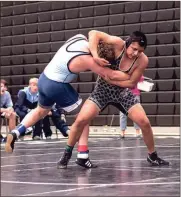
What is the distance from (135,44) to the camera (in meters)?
3.42

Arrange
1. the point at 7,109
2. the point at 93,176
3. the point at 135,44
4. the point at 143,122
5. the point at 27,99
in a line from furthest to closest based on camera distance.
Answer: the point at 7,109
the point at 27,99
the point at 143,122
the point at 135,44
the point at 93,176

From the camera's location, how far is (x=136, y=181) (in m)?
2.84

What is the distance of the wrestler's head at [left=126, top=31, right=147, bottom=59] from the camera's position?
11.2ft

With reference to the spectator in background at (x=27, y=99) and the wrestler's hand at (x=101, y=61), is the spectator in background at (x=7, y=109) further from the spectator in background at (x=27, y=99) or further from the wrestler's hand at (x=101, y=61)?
the wrestler's hand at (x=101, y=61)

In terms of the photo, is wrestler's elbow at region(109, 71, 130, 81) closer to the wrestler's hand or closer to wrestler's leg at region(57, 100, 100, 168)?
the wrestler's hand

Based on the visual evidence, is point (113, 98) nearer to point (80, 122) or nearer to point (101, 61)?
point (80, 122)

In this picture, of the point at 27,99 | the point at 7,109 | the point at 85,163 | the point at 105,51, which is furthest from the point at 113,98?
the point at 7,109

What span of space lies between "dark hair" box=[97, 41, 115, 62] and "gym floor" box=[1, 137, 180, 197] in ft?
2.38

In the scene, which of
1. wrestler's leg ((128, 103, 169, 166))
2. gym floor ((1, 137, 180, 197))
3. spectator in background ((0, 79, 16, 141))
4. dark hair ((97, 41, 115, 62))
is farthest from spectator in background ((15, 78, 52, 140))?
dark hair ((97, 41, 115, 62))

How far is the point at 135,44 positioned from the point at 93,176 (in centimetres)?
89

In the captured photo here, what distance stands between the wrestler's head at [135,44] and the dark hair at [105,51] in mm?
103

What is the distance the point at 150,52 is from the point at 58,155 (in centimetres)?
488

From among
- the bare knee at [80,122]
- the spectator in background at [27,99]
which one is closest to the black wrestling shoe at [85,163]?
the bare knee at [80,122]

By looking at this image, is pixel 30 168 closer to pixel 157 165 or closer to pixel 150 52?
pixel 157 165
